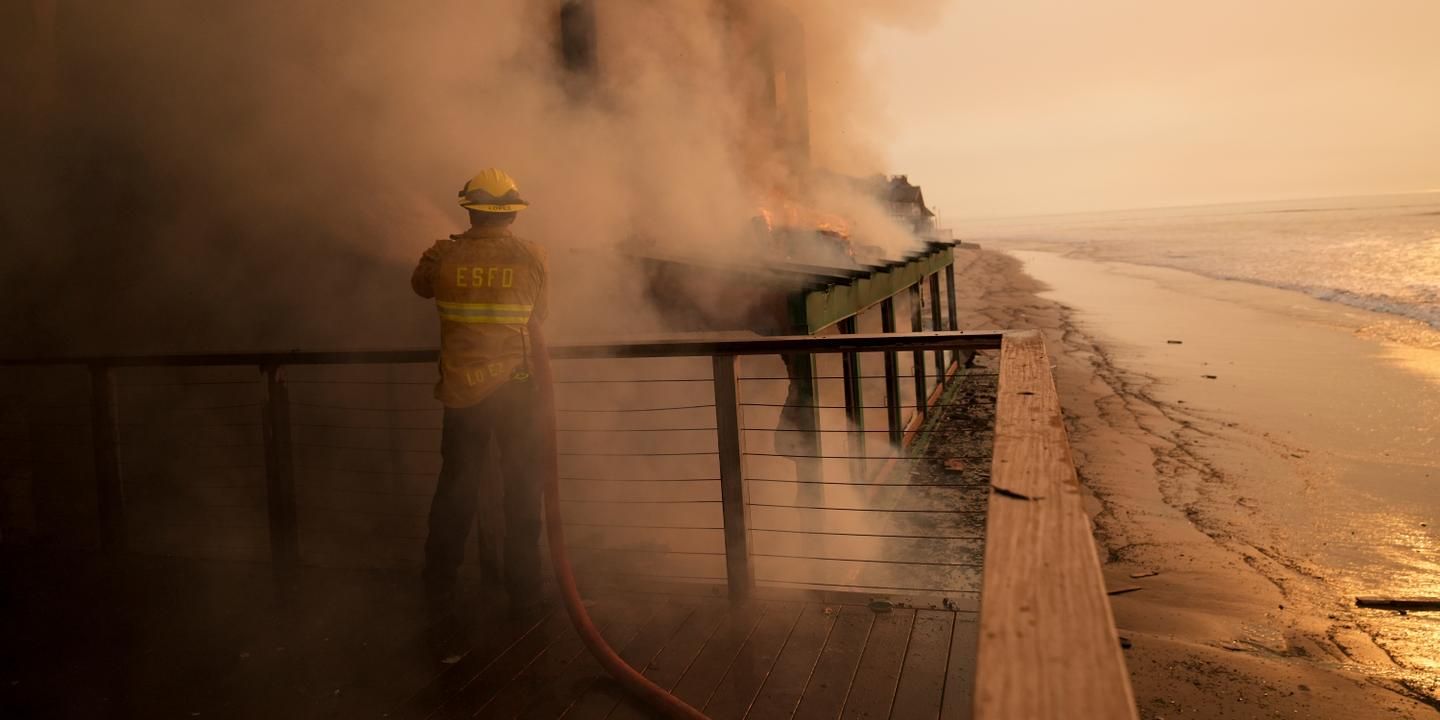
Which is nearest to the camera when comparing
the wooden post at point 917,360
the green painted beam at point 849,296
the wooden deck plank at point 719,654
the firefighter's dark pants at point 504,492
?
the wooden deck plank at point 719,654

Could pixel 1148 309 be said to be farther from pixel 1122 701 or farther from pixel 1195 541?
pixel 1122 701

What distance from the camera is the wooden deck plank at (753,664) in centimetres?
258

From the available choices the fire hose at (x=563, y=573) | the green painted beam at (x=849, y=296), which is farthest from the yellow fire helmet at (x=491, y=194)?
the green painted beam at (x=849, y=296)

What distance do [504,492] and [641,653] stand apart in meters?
0.80

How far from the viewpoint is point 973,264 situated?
46.3 m

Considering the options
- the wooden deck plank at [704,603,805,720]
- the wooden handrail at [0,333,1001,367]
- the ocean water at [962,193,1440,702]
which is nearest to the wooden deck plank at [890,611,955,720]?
the wooden deck plank at [704,603,805,720]

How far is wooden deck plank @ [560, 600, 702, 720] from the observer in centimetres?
258

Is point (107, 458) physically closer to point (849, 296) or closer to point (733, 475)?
point (733, 475)

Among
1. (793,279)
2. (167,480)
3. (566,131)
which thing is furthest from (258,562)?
(566,131)

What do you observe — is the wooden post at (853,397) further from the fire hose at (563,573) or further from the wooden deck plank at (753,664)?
the fire hose at (563,573)

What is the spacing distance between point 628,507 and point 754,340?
2043mm

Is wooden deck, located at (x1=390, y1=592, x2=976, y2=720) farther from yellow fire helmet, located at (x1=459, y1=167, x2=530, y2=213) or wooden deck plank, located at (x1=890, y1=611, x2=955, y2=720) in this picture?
yellow fire helmet, located at (x1=459, y1=167, x2=530, y2=213)

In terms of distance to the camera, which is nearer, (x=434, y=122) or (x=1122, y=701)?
(x=1122, y=701)

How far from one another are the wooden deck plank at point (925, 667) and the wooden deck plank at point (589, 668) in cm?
82
